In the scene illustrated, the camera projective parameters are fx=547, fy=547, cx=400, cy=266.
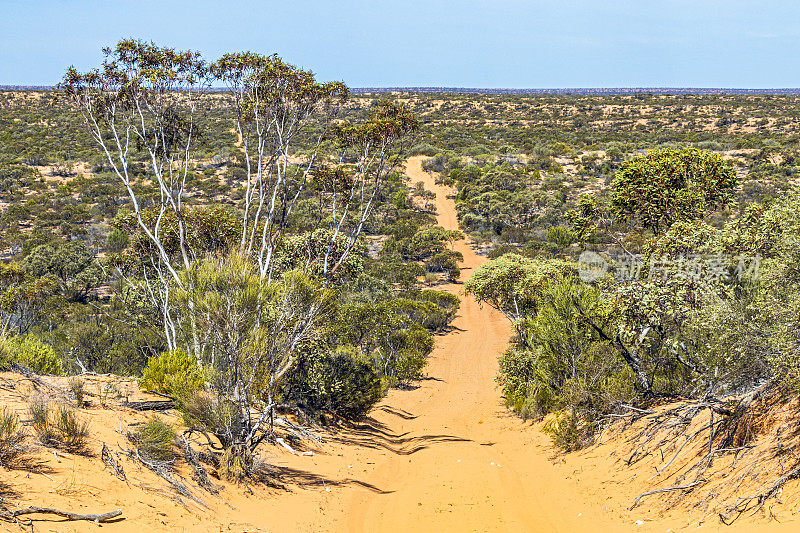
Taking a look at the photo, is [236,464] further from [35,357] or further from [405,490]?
[35,357]

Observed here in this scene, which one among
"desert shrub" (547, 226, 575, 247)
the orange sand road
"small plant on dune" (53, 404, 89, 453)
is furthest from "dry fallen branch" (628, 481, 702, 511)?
"desert shrub" (547, 226, 575, 247)

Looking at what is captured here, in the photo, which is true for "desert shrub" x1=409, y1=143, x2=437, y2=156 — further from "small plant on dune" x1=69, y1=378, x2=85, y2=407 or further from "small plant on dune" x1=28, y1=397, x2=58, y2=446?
"small plant on dune" x1=28, y1=397, x2=58, y2=446

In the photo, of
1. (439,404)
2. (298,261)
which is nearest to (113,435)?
(298,261)

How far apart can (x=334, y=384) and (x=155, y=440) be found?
5793 millimetres

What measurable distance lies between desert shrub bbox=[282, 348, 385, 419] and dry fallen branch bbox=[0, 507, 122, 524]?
21.6 feet

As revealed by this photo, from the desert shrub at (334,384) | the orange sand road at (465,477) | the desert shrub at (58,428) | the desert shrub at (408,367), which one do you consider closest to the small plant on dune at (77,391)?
the desert shrub at (58,428)

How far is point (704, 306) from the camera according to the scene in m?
7.22

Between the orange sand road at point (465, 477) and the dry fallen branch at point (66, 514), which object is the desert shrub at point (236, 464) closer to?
the orange sand road at point (465, 477)

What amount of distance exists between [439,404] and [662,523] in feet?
36.7

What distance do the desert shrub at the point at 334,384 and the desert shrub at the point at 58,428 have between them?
541cm

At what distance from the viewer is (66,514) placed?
5105mm

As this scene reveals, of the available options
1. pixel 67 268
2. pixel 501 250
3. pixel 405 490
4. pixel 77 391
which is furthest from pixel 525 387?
pixel 67 268

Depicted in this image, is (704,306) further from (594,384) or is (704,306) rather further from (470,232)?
(470,232)

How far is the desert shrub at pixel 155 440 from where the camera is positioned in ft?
23.6
